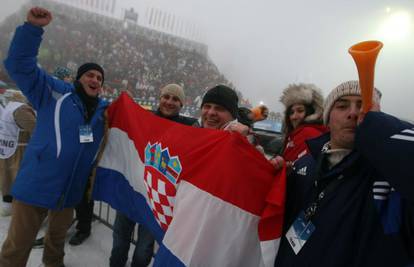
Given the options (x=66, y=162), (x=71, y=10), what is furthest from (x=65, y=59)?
(x=66, y=162)

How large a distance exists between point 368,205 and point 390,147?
19 centimetres

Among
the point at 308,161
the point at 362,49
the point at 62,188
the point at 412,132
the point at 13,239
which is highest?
the point at 362,49

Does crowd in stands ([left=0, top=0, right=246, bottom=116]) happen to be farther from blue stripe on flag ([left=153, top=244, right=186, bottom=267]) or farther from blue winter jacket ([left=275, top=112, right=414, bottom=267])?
blue winter jacket ([left=275, top=112, right=414, bottom=267])

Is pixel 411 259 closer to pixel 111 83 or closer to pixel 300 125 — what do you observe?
pixel 300 125

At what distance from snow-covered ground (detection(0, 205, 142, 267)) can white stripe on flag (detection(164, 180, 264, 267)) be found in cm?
140

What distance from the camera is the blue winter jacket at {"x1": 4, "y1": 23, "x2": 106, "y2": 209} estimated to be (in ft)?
4.76

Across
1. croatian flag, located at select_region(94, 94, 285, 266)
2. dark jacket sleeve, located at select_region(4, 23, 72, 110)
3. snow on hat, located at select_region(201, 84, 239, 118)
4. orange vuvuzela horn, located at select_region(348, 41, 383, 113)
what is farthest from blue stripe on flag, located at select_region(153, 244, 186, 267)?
dark jacket sleeve, located at select_region(4, 23, 72, 110)

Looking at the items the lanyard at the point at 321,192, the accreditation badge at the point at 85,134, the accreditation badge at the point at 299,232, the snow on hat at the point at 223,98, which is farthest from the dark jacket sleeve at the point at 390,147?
the accreditation badge at the point at 85,134

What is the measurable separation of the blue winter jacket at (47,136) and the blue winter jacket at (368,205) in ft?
4.54

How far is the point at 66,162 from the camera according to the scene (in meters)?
1.55

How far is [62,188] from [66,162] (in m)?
0.17

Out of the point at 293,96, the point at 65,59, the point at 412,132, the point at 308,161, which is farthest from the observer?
the point at 65,59

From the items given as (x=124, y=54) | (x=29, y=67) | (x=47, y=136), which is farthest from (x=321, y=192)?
(x=124, y=54)

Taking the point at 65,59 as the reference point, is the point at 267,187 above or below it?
below
